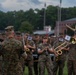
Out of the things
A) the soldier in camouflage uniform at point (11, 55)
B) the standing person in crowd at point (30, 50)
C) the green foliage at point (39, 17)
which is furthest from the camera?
the green foliage at point (39, 17)

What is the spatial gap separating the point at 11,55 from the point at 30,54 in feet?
18.4

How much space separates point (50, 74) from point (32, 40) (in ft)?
5.38

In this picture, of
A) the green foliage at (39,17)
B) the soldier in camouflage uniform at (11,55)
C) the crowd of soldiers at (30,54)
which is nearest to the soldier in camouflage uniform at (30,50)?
the crowd of soldiers at (30,54)

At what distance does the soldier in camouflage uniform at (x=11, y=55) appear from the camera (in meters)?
7.97

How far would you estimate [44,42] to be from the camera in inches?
497

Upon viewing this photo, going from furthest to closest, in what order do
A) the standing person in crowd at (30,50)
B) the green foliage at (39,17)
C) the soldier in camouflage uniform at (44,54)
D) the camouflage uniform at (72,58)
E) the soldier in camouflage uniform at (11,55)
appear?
the green foliage at (39,17)
the standing person in crowd at (30,50)
the soldier in camouflage uniform at (44,54)
the camouflage uniform at (72,58)
the soldier in camouflage uniform at (11,55)

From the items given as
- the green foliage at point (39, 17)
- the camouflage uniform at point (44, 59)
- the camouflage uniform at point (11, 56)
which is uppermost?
the camouflage uniform at point (11, 56)

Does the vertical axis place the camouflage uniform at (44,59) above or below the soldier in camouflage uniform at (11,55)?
below

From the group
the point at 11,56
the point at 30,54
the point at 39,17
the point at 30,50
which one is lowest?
the point at 39,17

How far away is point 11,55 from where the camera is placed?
8.02 metres

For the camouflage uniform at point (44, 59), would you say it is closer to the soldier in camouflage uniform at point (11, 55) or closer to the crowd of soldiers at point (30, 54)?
the crowd of soldiers at point (30, 54)

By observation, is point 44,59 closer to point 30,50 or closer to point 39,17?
point 30,50

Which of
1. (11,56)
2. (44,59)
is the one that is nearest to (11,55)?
(11,56)

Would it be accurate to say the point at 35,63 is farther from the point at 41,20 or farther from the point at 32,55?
the point at 41,20
